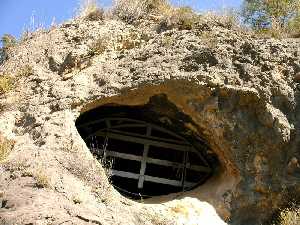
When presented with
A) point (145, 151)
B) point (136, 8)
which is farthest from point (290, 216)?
point (136, 8)

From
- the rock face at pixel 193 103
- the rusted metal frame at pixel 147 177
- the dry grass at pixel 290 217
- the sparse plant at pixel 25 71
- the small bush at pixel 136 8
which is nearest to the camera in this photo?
the rock face at pixel 193 103

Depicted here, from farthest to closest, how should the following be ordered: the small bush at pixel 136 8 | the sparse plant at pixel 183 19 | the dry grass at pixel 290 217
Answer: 1. the small bush at pixel 136 8
2. the sparse plant at pixel 183 19
3. the dry grass at pixel 290 217

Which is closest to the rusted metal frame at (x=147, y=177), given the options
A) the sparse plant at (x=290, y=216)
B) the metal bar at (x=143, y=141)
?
the metal bar at (x=143, y=141)

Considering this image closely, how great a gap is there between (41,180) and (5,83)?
8.49 ft

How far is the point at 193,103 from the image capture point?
25.7ft

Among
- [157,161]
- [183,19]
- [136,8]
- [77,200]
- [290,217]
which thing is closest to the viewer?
[77,200]

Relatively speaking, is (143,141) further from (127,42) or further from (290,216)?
(290,216)

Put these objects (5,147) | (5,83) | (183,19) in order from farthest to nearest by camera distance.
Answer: (183,19) < (5,83) < (5,147)

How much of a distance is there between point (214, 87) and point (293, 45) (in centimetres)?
159

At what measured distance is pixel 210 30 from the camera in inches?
343

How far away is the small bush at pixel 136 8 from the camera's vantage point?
9.31m

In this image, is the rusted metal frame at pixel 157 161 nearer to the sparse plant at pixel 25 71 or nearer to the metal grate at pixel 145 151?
the metal grate at pixel 145 151

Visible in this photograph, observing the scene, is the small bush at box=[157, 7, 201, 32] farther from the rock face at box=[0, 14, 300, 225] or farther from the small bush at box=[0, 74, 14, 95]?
the small bush at box=[0, 74, 14, 95]

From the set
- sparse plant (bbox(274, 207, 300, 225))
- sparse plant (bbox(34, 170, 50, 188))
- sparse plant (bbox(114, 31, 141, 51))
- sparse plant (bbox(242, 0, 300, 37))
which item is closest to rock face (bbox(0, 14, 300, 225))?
sparse plant (bbox(114, 31, 141, 51))
